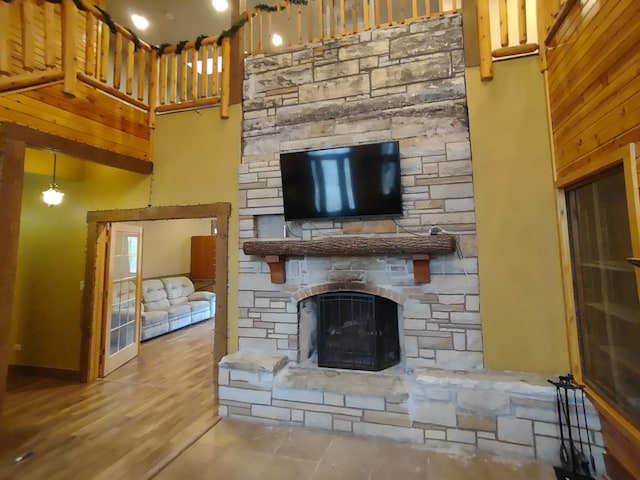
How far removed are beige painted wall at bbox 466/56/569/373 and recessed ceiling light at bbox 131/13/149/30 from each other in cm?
562

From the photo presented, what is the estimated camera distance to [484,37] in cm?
283

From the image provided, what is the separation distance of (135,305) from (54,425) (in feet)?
6.67

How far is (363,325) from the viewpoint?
9.94ft

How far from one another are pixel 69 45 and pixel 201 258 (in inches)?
244

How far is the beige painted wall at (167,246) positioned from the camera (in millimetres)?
7008

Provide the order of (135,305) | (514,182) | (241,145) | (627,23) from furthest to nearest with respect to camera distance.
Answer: (135,305)
(241,145)
(514,182)
(627,23)

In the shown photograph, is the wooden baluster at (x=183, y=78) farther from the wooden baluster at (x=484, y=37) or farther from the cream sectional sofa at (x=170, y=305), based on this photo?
the cream sectional sofa at (x=170, y=305)

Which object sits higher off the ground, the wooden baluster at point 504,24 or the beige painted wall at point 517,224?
the wooden baluster at point 504,24

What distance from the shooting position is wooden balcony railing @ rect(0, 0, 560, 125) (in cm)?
261

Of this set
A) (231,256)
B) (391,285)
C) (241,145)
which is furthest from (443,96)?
(231,256)

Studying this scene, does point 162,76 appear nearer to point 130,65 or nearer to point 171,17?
point 130,65

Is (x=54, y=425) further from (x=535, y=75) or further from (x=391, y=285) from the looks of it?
(x=535, y=75)

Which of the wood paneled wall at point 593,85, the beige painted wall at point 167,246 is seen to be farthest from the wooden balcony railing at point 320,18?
the beige painted wall at point 167,246

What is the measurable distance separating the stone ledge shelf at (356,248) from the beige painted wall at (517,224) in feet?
1.40
